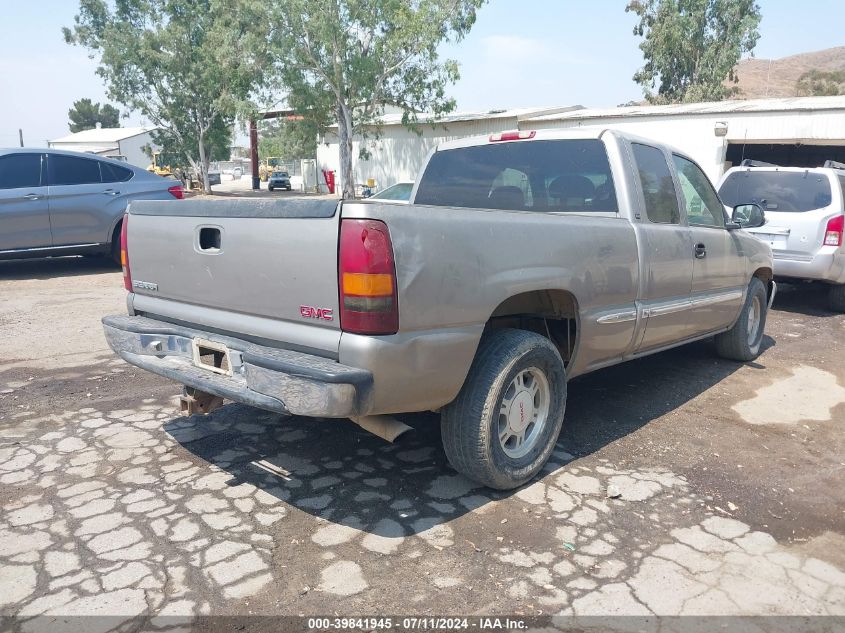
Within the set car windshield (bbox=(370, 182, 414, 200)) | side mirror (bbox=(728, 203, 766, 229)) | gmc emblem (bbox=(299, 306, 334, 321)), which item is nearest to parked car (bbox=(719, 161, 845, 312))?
side mirror (bbox=(728, 203, 766, 229))

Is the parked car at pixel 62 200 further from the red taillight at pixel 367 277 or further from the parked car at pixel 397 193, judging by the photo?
the red taillight at pixel 367 277

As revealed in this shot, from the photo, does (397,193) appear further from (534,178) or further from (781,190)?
(534,178)

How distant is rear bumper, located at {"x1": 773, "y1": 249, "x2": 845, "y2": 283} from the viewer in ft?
25.5

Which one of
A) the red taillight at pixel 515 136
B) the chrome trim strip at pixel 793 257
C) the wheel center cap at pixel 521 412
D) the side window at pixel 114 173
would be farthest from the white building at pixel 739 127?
the wheel center cap at pixel 521 412

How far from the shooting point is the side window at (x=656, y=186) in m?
4.18

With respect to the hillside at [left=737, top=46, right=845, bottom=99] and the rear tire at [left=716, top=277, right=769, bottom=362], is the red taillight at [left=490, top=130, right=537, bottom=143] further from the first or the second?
the hillside at [left=737, top=46, right=845, bottom=99]

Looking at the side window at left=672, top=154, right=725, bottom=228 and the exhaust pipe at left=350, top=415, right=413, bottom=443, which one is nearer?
the exhaust pipe at left=350, top=415, right=413, bottom=443

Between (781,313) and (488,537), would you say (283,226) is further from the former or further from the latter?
(781,313)

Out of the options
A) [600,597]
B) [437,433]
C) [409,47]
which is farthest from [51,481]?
[409,47]

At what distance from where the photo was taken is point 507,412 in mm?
3277

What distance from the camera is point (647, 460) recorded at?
3.77 metres

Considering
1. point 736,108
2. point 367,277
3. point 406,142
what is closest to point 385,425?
point 367,277

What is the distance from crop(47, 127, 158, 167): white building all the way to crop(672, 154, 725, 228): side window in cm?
6079

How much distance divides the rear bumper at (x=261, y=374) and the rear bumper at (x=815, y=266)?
23.3ft
